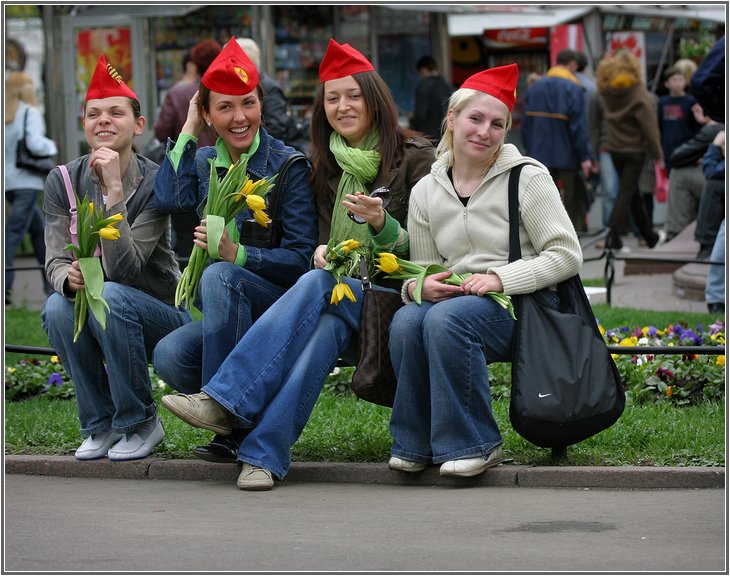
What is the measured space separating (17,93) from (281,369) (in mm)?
8234

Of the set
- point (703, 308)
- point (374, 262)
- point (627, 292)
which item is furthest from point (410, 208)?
point (627, 292)

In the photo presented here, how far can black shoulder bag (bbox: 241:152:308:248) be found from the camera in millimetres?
5988

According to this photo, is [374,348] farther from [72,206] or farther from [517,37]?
[517,37]

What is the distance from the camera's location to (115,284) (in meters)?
5.99

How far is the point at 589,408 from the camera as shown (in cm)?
534

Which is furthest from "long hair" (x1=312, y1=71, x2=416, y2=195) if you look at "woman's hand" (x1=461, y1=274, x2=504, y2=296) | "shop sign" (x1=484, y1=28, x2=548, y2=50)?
"shop sign" (x1=484, y1=28, x2=548, y2=50)

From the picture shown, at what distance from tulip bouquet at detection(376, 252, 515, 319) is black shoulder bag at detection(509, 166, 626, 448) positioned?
0.32ft

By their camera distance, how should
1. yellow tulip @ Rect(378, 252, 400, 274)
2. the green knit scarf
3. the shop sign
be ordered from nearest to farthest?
yellow tulip @ Rect(378, 252, 400, 274), the green knit scarf, the shop sign

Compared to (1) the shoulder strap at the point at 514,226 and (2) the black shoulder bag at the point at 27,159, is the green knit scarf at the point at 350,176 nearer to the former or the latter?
(1) the shoulder strap at the point at 514,226

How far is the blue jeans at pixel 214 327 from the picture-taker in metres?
5.71

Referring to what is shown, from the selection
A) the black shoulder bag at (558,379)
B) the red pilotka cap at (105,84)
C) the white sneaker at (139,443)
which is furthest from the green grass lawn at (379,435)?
the red pilotka cap at (105,84)

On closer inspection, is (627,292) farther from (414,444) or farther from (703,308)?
(414,444)

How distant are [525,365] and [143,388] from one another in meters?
1.73

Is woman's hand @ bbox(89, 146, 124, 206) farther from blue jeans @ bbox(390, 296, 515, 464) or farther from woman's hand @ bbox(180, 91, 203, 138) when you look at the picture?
blue jeans @ bbox(390, 296, 515, 464)
